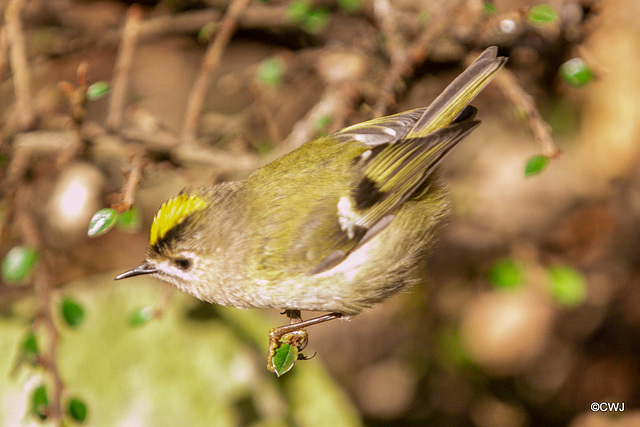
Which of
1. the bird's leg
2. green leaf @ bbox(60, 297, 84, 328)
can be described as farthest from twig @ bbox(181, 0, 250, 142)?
the bird's leg

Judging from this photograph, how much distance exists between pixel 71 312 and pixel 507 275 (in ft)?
5.02

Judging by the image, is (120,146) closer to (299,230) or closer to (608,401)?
(299,230)

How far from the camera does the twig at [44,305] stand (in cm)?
166

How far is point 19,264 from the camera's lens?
5.74 feet

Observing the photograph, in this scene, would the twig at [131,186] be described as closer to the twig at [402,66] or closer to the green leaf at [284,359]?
the green leaf at [284,359]

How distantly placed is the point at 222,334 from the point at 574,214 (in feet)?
7.10

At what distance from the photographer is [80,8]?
3.57 metres

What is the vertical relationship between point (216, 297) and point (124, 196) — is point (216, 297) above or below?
below

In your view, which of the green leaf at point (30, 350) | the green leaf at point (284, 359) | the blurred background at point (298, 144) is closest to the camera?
the green leaf at point (284, 359)

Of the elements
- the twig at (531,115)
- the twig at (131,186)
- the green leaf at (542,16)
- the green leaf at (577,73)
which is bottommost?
the twig at (131,186)

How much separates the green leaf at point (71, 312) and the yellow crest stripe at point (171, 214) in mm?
388

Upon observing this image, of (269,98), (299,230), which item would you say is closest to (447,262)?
(269,98)

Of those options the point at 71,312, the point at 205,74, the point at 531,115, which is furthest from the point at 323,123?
the point at 71,312

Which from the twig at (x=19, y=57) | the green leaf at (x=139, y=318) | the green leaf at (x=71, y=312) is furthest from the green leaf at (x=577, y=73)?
the twig at (x=19, y=57)
